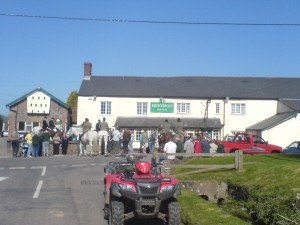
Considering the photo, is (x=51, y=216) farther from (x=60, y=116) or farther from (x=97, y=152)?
(x=60, y=116)

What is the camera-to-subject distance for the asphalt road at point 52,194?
1188cm

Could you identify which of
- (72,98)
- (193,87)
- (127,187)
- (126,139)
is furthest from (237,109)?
(72,98)

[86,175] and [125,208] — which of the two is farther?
[86,175]

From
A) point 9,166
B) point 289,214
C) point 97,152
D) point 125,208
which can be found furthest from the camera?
point 97,152

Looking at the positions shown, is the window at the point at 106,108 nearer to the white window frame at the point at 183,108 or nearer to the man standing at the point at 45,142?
the white window frame at the point at 183,108

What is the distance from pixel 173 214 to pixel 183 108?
149 feet

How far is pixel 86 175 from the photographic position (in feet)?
67.5

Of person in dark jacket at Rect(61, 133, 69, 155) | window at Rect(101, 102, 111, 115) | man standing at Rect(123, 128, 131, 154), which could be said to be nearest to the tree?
window at Rect(101, 102, 111, 115)

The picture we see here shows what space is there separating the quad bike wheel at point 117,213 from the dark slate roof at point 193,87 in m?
44.4

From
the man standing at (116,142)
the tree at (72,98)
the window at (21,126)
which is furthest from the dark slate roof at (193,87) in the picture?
the tree at (72,98)

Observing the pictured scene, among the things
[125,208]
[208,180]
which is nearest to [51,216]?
[125,208]

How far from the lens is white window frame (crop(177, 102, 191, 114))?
55303 mm

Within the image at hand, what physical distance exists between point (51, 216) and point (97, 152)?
707 inches

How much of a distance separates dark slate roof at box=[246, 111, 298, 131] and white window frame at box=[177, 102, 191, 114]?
6500mm
